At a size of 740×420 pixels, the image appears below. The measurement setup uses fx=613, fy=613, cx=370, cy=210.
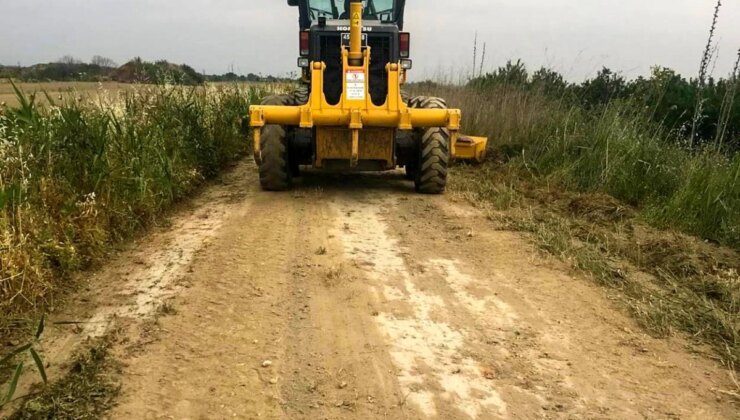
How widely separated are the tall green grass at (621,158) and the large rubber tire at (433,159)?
1.44m

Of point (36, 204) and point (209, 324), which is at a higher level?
point (36, 204)

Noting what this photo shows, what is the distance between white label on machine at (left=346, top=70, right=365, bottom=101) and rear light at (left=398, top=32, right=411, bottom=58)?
45.8 inches

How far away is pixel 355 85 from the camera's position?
22.5 feet

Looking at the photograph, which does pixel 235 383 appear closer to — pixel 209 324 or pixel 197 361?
pixel 197 361

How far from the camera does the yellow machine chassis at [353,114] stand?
662 centimetres

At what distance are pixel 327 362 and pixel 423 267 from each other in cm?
164

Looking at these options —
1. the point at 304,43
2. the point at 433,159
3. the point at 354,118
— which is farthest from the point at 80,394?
the point at 304,43

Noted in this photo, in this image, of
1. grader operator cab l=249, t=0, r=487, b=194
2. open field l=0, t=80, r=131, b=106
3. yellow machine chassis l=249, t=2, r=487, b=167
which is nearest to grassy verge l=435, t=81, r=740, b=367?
grader operator cab l=249, t=0, r=487, b=194

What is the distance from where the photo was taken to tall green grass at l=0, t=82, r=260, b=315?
383 cm

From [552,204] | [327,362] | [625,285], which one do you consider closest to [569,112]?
[552,204]

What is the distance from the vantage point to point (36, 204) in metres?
4.39

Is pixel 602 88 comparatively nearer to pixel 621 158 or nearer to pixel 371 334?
pixel 621 158

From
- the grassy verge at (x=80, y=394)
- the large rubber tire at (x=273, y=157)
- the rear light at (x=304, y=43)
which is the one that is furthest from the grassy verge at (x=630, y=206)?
the grassy verge at (x=80, y=394)

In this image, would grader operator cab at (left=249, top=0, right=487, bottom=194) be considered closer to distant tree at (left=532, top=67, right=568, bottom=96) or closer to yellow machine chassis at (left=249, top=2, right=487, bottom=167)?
yellow machine chassis at (left=249, top=2, right=487, bottom=167)
